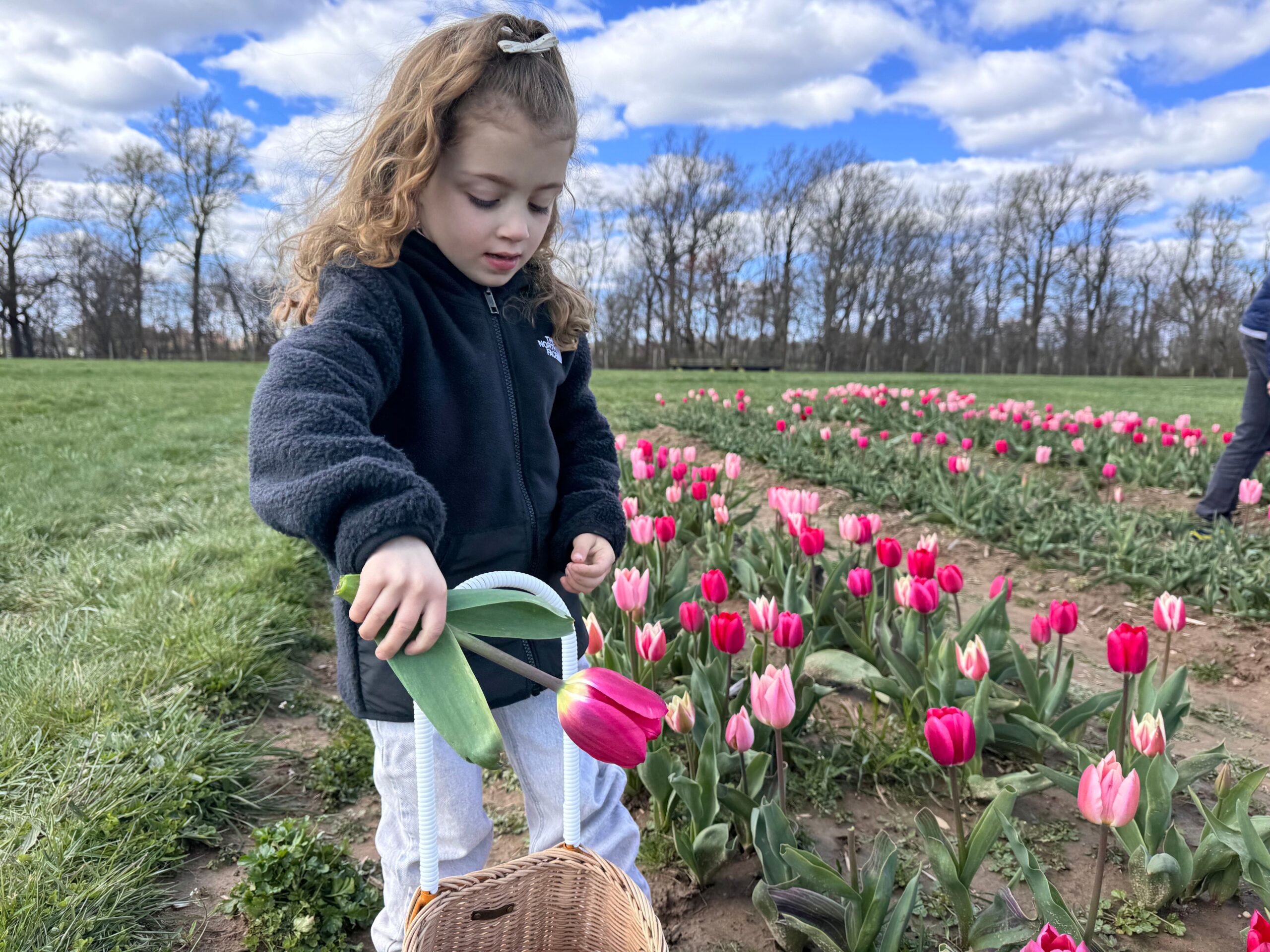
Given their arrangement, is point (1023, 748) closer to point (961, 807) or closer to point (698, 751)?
point (961, 807)

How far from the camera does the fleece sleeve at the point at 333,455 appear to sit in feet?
3.08

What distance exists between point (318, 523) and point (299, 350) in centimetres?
33

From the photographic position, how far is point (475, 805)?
1590 mm

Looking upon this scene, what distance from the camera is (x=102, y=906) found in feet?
5.25

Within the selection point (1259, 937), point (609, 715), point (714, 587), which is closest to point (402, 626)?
point (609, 715)

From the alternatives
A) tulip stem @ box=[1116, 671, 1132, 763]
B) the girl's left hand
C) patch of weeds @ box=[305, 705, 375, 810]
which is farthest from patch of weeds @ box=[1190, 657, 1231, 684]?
patch of weeds @ box=[305, 705, 375, 810]

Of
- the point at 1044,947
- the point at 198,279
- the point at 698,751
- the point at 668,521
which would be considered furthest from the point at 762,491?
the point at 198,279

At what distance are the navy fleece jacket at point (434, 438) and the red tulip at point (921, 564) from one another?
3.17ft

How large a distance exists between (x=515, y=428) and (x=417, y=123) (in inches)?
21.8

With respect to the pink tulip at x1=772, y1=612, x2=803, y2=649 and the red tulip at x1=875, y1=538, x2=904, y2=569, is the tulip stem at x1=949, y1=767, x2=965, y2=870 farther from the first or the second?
the red tulip at x1=875, y1=538, x2=904, y2=569

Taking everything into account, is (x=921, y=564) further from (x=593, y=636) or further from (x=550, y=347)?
(x=550, y=347)

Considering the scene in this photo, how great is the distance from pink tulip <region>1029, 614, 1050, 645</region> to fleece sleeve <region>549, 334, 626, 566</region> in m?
1.30

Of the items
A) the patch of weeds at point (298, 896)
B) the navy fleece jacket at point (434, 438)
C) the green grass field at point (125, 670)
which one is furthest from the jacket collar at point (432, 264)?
the green grass field at point (125, 670)

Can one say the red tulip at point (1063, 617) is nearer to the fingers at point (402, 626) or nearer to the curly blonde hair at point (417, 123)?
the curly blonde hair at point (417, 123)
